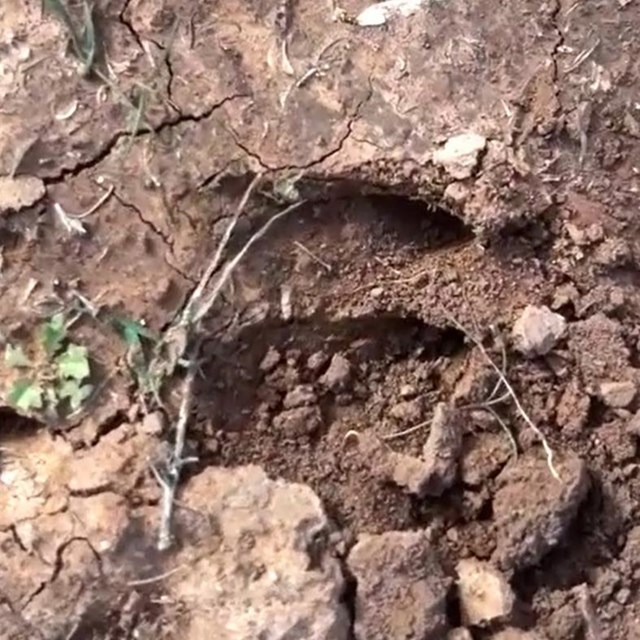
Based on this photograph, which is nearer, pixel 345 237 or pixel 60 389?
pixel 60 389

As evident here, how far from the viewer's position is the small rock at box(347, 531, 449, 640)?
2068 mm

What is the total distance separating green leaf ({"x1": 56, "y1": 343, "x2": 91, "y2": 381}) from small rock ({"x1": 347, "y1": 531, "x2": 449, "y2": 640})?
21.0 inches

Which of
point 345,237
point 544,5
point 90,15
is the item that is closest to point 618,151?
point 544,5

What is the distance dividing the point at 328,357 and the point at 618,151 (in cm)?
66

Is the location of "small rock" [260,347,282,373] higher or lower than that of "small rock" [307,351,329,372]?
higher

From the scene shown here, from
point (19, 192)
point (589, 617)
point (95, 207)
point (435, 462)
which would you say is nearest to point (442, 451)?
point (435, 462)

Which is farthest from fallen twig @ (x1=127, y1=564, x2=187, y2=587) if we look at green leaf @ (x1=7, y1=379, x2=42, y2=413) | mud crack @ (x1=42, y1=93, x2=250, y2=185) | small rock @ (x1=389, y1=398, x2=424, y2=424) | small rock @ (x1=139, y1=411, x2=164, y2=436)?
mud crack @ (x1=42, y1=93, x2=250, y2=185)

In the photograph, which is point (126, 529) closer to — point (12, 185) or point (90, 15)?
point (12, 185)

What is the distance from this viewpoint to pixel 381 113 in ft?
7.60

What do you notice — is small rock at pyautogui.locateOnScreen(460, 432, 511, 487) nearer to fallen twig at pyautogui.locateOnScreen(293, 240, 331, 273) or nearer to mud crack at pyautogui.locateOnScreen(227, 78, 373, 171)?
fallen twig at pyautogui.locateOnScreen(293, 240, 331, 273)

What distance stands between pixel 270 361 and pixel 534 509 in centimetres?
51

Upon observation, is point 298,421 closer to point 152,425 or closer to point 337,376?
point 337,376

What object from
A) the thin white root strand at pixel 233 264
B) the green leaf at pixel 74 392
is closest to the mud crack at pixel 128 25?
the thin white root strand at pixel 233 264

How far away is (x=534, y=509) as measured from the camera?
6.97ft
